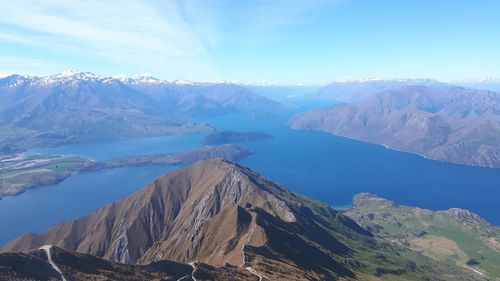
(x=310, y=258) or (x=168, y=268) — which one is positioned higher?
(x=168, y=268)

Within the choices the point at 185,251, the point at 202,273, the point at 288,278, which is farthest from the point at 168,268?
the point at 185,251

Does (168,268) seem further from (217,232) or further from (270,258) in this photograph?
(217,232)

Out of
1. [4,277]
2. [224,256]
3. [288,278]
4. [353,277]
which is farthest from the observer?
[353,277]

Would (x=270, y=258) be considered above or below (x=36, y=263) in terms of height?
below

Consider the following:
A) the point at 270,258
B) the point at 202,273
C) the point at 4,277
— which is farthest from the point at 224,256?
the point at 4,277

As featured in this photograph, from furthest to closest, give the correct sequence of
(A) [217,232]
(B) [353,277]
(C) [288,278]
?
(A) [217,232] < (B) [353,277] < (C) [288,278]

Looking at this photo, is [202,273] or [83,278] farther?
[202,273]

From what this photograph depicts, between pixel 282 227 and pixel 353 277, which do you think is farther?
pixel 282 227

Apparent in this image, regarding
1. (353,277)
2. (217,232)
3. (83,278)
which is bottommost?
(353,277)

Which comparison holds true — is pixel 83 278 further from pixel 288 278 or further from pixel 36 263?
pixel 288 278
